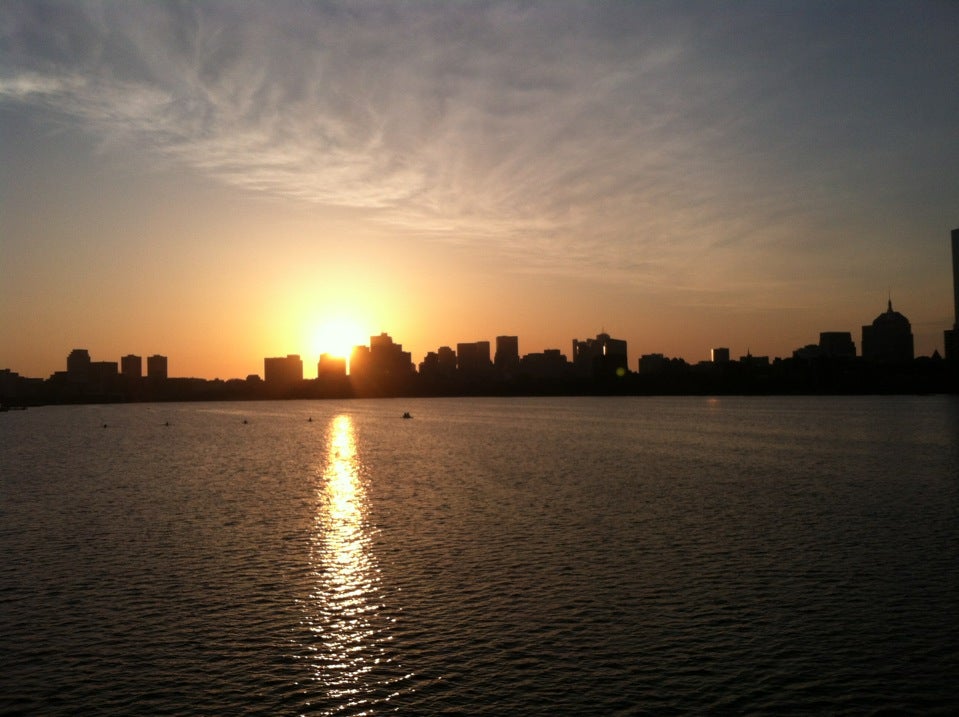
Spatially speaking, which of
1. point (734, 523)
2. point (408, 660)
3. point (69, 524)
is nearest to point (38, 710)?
point (408, 660)

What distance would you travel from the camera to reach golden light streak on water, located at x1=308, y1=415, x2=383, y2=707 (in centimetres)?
3077

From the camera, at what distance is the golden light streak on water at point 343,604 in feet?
101

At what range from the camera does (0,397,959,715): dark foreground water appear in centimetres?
2916

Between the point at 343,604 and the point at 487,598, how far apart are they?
24.6 feet

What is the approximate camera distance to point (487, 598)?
41.3 m

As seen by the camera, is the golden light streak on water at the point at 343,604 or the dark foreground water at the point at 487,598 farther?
the golden light streak on water at the point at 343,604

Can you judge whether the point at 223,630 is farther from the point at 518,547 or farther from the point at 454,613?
the point at 518,547

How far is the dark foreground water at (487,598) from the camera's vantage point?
29.2m

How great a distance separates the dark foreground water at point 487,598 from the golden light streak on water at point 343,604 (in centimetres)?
21

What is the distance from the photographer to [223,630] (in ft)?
121

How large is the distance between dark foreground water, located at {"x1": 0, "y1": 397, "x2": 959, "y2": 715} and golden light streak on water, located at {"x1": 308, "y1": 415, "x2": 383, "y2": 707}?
0.21 meters

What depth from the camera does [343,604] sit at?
41.2m

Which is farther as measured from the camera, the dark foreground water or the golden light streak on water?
the golden light streak on water

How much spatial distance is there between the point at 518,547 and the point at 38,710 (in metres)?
32.2
